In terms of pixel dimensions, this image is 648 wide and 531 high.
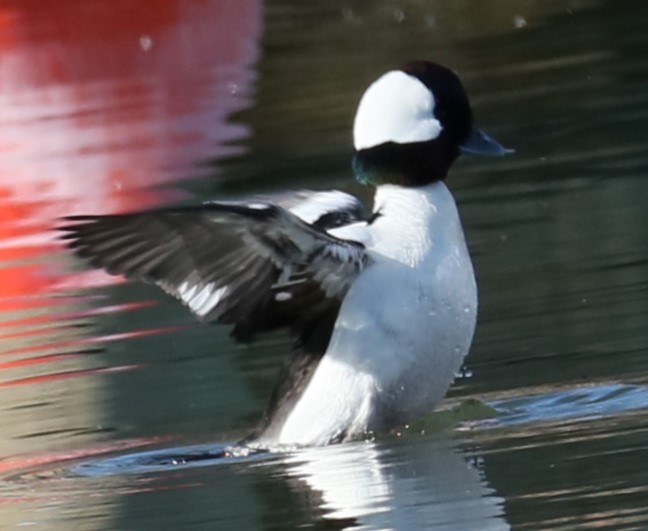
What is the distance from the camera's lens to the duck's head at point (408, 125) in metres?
7.28

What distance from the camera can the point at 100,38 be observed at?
16.9 metres

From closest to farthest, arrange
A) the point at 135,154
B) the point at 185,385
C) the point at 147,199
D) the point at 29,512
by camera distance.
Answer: the point at 29,512 < the point at 185,385 < the point at 147,199 < the point at 135,154

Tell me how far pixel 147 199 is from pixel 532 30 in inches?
203

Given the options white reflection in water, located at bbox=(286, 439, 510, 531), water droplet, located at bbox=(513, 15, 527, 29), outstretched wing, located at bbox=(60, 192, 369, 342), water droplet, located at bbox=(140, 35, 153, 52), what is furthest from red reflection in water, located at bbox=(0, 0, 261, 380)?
white reflection in water, located at bbox=(286, 439, 510, 531)

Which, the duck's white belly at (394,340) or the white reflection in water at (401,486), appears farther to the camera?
the duck's white belly at (394,340)

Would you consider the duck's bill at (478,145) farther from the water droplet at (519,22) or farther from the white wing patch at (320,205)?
the water droplet at (519,22)

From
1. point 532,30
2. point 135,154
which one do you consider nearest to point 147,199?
point 135,154

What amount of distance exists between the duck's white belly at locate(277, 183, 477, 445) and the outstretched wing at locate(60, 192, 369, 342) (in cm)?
10

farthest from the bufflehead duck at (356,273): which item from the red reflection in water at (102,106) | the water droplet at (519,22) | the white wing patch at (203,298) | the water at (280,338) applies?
the water droplet at (519,22)

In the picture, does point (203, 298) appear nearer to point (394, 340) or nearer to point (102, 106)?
point (394, 340)

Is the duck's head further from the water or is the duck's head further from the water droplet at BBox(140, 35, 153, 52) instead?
the water droplet at BBox(140, 35, 153, 52)

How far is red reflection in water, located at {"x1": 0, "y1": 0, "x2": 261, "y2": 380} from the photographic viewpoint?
12125 millimetres

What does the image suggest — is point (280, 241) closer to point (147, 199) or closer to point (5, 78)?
point (147, 199)

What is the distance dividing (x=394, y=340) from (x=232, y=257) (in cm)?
61
